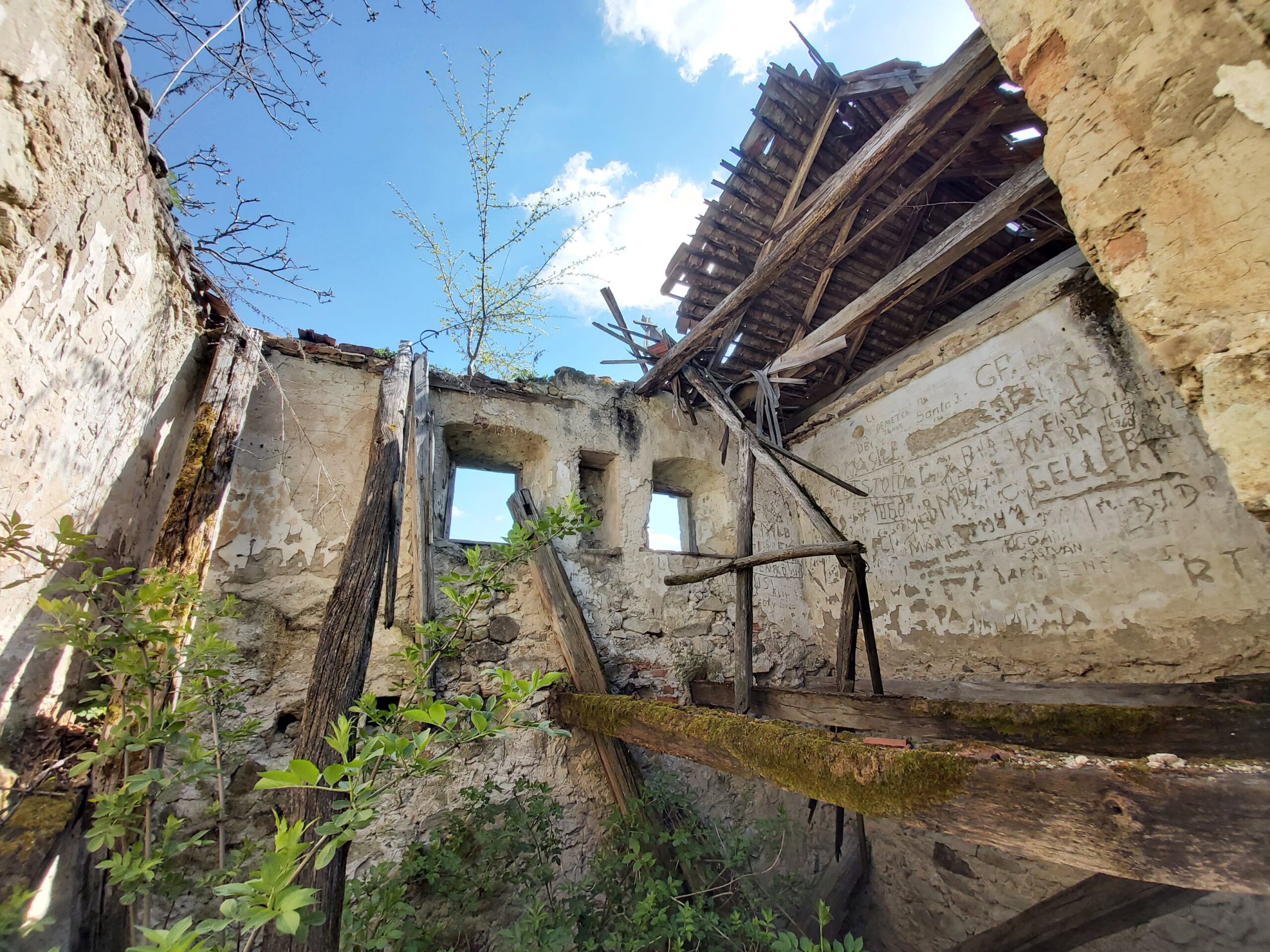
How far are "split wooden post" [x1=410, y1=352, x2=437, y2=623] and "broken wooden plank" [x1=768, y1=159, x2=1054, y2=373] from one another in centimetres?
257

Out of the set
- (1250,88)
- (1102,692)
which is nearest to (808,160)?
(1250,88)

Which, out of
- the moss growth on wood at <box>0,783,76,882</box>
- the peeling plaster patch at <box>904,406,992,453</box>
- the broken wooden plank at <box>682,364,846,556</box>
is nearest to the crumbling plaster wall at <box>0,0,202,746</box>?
the moss growth on wood at <box>0,783,76,882</box>

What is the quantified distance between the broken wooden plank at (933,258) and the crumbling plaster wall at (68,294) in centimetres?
356

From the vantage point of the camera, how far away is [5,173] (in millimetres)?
1286

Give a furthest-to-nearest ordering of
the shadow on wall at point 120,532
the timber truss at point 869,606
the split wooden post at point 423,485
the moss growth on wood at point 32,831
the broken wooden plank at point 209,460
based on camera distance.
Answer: the split wooden post at point 423,485, the broken wooden plank at point 209,460, the shadow on wall at point 120,532, the moss growth on wood at point 32,831, the timber truss at point 869,606

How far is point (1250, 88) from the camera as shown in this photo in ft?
2.90

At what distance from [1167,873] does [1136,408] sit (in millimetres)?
2964

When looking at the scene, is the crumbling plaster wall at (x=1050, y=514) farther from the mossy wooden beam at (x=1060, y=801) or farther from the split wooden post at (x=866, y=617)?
the mossy wooden beam at (x=1060, y=801)

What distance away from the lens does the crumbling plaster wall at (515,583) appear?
302cm

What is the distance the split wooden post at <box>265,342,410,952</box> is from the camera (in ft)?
5.63

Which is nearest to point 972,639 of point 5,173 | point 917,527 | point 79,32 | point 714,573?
point 917,527

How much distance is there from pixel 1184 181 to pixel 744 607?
2.47 meters

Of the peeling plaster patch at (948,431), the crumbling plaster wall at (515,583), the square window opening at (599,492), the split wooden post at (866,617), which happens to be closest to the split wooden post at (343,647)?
the crumbling plaster wall at (515,583)

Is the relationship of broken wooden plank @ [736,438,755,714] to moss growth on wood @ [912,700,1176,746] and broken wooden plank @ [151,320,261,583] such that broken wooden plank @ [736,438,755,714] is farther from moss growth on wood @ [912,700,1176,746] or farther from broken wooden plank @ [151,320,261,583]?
broken wooden plank @ [151,320,261,583]
